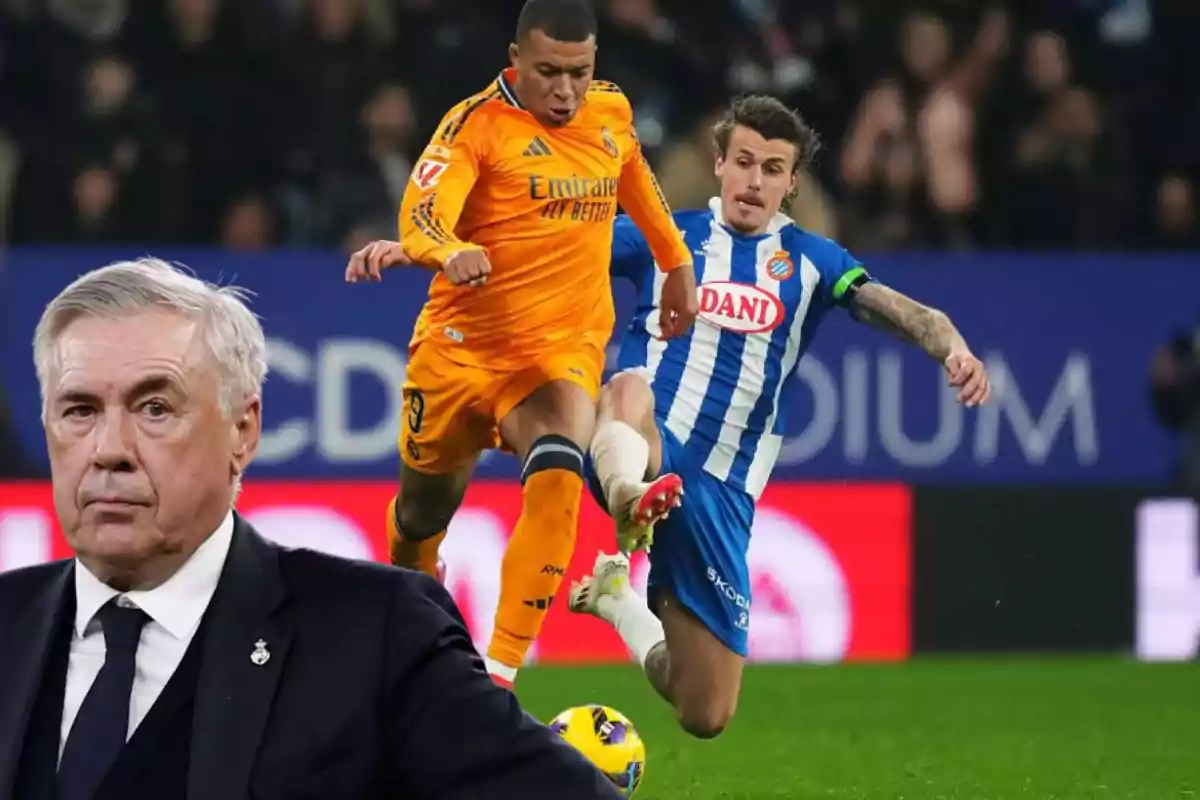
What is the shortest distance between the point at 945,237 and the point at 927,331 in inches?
241

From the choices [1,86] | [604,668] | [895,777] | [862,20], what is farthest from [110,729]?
[862,20]

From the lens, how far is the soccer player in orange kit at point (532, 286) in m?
6.34

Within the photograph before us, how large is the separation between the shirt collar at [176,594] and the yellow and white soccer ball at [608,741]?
3270 millimetres

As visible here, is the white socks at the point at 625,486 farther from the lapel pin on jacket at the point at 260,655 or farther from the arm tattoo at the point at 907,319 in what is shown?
the lapel pin on jacket at the point at 260,655

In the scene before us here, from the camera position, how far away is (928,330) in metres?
6.26

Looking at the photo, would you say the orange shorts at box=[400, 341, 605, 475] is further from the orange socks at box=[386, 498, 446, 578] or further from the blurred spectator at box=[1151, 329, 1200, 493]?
the blurred spectator at box=[1151, 329, 1200, 493]

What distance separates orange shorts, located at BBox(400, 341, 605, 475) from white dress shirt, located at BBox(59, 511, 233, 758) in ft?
12.9

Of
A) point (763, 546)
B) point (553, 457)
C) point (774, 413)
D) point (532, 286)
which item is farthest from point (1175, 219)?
point (553, 457)

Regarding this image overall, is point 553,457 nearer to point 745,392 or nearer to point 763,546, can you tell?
point 745,392

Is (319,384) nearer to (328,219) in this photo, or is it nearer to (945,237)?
(328,219)

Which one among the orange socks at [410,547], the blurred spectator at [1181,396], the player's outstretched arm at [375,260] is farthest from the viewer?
the blurred spectator at [1181,396]

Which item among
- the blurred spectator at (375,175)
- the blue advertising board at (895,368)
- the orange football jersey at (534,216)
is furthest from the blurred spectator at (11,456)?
the orange football jersey at (534,216)

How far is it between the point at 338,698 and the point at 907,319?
13.0 feet

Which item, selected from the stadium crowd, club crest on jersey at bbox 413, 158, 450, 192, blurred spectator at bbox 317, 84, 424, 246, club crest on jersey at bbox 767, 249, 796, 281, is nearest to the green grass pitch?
club crest on jersey at bbox 767, 249, 796, 281
